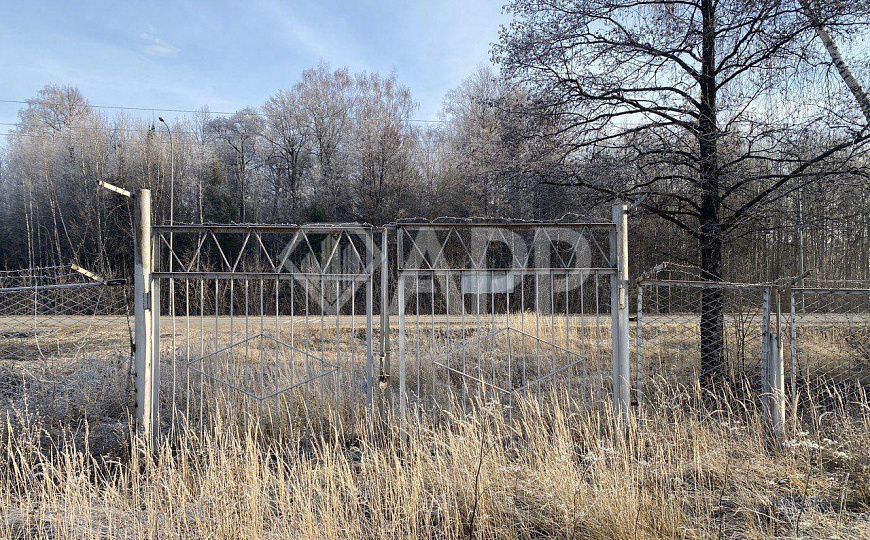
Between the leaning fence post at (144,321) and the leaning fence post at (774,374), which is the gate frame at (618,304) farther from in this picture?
the leaning fence post at (144,321)

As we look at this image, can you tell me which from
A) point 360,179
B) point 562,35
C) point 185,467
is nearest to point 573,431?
point 185,467

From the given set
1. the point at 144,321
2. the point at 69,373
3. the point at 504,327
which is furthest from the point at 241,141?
the point at 144,321

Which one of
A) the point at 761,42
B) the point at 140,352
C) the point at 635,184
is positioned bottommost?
the point at 140,352

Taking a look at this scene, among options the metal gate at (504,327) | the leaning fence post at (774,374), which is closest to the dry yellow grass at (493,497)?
the leaning fence post at (774,374)

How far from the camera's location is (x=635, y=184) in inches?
329

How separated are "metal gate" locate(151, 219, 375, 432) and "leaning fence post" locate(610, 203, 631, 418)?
240cm

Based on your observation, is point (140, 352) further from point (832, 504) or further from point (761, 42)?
point (761, 42)

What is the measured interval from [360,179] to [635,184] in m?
18.7

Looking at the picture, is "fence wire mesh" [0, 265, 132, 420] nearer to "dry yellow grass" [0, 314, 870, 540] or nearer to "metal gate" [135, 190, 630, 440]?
"metal gate" [135, 190, 630, 440]

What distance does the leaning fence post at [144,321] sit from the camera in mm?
5066

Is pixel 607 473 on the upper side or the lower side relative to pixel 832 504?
upper

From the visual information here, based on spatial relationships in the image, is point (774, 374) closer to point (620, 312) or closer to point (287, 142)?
point (620, 312)

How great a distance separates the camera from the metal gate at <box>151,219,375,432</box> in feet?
17.5

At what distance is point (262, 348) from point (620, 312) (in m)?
3.51
